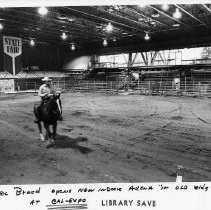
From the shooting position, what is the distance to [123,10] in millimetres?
18766

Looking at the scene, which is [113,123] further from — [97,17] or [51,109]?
[97,17]

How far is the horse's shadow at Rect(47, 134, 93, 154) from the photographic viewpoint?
7242 mm

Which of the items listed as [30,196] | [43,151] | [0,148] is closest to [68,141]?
[43,151]

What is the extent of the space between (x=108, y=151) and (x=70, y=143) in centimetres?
136

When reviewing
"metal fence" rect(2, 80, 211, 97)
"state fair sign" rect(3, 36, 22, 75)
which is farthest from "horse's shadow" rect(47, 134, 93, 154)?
"metal fence" rect(2, 80, 211, 97)

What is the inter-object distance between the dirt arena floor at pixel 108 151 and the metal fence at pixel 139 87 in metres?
11.5

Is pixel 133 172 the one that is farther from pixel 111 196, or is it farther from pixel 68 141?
pixel 68 141

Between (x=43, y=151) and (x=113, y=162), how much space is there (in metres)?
2.05

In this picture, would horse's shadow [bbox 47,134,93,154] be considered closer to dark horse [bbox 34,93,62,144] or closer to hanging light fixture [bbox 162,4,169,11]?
dark horse [bbox 34,93,62,144]

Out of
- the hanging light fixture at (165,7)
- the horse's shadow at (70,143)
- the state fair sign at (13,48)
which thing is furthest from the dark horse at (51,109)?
the hanging light fixture at (165,7)

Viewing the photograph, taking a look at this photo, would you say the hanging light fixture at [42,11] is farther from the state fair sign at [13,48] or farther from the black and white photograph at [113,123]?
the state fair sign at [13,48]

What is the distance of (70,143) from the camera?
7.82 meters

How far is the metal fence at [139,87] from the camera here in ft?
73.1

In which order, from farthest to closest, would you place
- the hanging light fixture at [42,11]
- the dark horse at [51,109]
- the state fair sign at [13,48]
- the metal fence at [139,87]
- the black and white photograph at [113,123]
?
the metal fence at [139,87] < the hanging light fixture at [42,11] < the state fair sign at [13,48] < the dark horse at [51,109] < the black and white photograph at [113,123]
